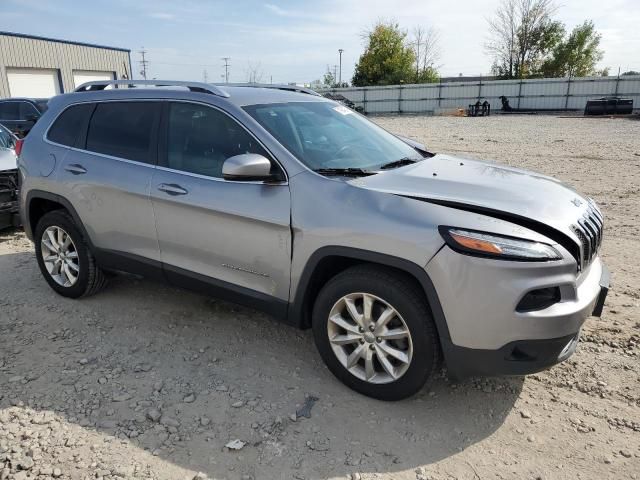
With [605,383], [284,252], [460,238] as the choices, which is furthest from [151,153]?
[605,383]

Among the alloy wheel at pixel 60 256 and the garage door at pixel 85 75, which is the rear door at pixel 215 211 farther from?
the garage door at pixel 85 75

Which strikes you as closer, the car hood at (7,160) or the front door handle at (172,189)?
the front door handle at (172,189)

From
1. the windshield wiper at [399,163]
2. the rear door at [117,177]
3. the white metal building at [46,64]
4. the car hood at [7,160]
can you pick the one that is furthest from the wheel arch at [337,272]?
the white metal building at [46,64]

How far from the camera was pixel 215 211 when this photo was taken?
128 inches

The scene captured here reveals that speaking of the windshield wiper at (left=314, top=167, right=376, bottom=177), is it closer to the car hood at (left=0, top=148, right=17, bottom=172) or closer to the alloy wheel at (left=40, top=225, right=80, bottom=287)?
the alloy wheel at (left=40, top=225, right=80, bottom=287)

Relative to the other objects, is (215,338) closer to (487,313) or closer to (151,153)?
(151,153)

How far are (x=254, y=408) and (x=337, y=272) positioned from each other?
0.95 meters

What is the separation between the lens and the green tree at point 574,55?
1955 inches

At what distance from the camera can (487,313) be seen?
2447mm

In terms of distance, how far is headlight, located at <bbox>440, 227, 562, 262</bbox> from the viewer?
2416 millimetres

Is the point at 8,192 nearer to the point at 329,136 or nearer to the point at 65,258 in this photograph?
the point at 65,258

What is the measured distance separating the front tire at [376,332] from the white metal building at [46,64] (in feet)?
102

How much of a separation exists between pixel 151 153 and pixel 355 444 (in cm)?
249

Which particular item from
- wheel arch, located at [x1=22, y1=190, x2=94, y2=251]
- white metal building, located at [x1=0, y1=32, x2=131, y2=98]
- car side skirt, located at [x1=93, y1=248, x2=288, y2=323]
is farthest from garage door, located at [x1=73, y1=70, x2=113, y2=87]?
car side skirt, located at [x1=93, y1=248, x2=288, y2=323]
